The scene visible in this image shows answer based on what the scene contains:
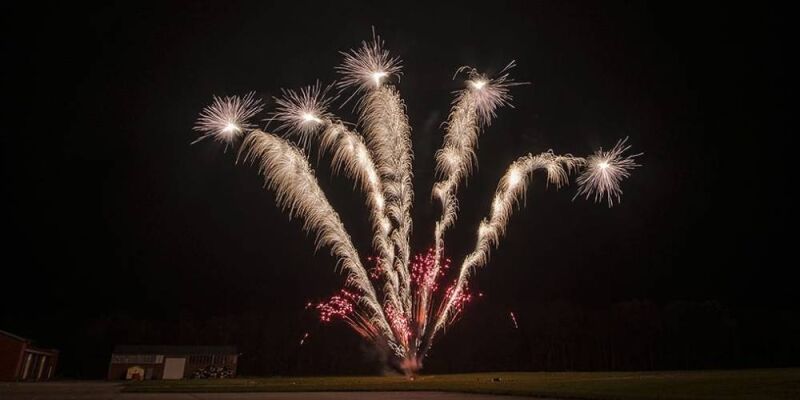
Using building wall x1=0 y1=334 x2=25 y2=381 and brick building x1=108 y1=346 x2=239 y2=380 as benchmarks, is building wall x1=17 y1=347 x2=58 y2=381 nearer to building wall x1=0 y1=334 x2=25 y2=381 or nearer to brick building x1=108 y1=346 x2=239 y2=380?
building wall x1=0 y1=334 x2=25 y2=381

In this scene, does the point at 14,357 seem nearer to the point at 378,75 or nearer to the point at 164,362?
the point at 164,362

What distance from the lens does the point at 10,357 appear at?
47625 mm

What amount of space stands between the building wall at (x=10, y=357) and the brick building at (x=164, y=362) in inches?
419

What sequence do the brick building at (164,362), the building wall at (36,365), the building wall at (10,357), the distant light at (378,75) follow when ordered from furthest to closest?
the brick building at (164,362), the building wall at (36,365), the building wall at (10,357), the distant light at (378,75)

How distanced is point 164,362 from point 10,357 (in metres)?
13.9

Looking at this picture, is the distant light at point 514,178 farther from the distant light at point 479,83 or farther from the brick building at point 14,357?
the brick building at point 14,357

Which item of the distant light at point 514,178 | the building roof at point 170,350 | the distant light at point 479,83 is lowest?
the building roof at point 170,350

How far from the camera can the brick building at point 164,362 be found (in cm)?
5703

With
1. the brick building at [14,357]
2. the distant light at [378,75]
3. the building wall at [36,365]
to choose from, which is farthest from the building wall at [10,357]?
the distant light at [378,75]

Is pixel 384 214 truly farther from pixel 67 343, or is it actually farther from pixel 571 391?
pixel 67 343

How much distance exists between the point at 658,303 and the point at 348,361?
3947 cm

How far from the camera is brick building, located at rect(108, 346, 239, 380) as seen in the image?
187ft

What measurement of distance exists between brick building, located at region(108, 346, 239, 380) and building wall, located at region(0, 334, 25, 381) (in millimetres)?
10650

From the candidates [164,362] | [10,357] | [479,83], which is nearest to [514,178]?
[479,83]
